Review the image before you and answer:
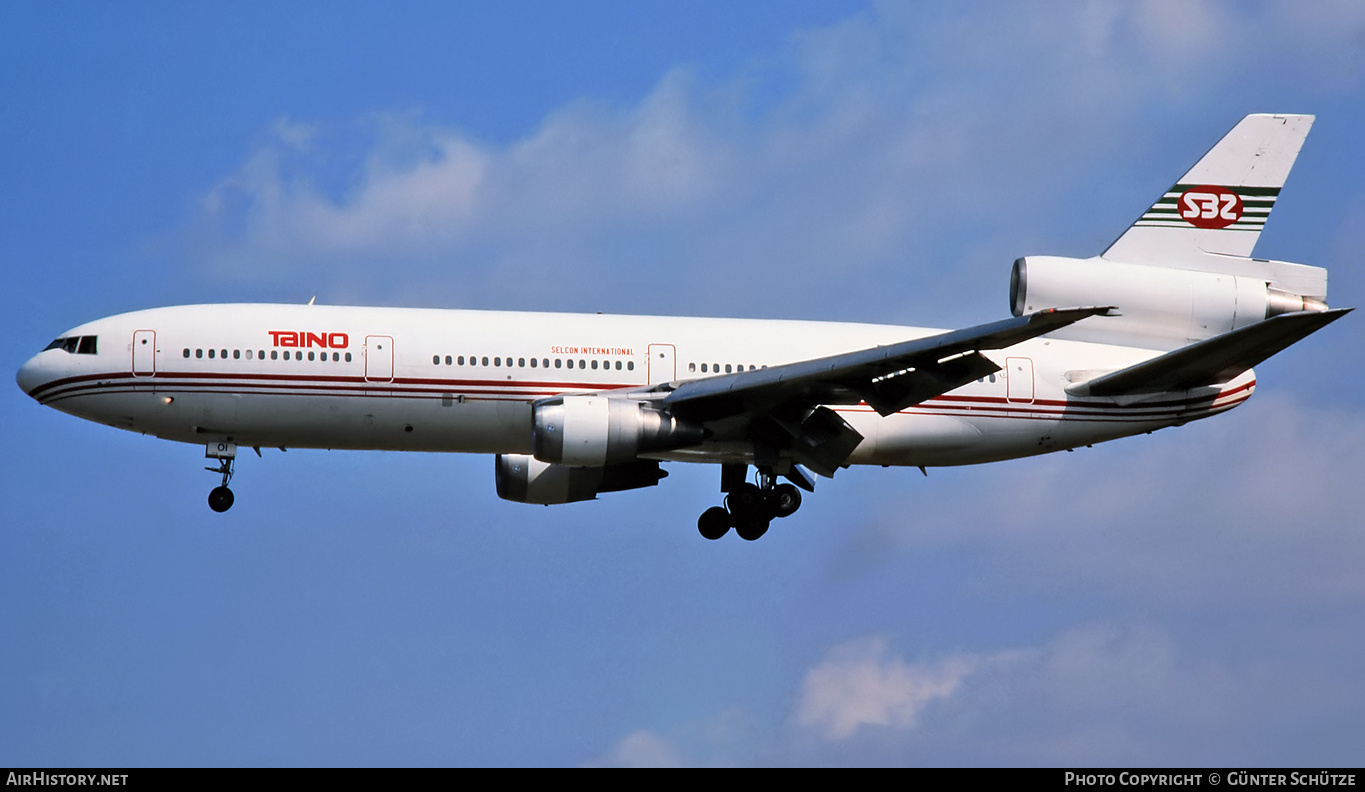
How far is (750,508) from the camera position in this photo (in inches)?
1726

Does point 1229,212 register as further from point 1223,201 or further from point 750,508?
point 750,508

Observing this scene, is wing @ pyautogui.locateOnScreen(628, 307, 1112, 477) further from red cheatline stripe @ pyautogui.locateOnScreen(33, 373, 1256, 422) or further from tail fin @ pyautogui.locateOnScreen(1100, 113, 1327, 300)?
tail fin @ pyautogui.locateOnScreen(1100, 113, 1327, 300)

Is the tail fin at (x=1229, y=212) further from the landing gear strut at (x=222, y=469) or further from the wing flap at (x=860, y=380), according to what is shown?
the landing gear strut at (x=222, y=469)

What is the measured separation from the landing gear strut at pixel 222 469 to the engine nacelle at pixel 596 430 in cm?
714

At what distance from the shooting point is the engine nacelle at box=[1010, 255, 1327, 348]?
142ft

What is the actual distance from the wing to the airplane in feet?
0.18

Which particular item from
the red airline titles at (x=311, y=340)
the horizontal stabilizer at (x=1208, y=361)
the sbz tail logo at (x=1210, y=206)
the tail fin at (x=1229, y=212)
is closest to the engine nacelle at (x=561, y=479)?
the red airline titles at (x=311, y=340)

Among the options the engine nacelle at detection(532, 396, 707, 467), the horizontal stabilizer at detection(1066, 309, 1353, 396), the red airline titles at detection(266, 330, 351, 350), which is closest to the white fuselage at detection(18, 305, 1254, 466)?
the red airline titles at detection(266, 330, 351, 350)

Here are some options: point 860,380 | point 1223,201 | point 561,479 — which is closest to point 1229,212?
point 1223,201

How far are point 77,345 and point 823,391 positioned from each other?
16.6m

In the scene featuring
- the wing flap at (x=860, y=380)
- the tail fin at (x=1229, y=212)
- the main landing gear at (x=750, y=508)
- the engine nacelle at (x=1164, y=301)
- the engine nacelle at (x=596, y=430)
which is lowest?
the main landing gear at (x=750, y=508)

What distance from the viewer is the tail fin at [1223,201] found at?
4512cm

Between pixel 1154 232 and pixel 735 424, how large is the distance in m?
11.9

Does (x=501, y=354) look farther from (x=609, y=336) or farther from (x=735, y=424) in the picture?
(x=735, y=424)
